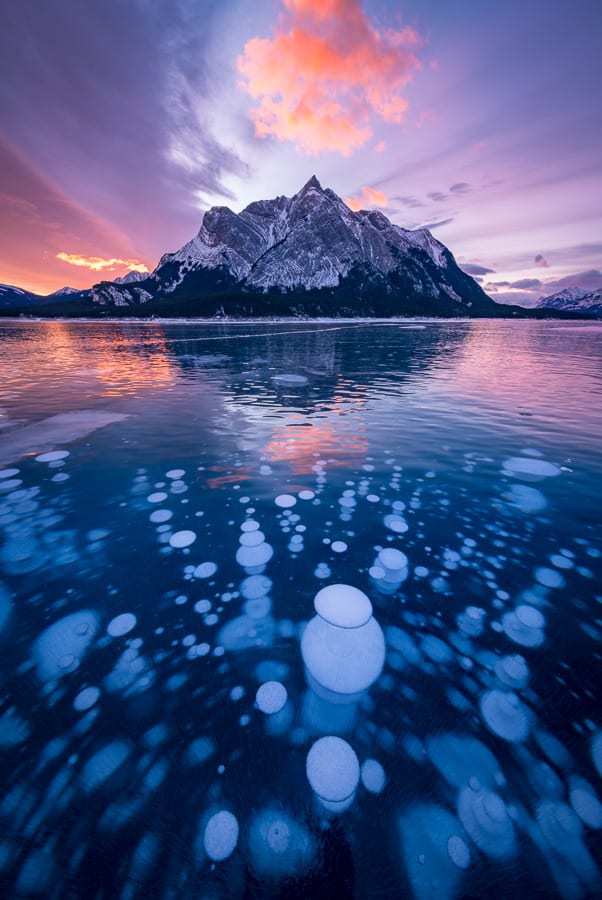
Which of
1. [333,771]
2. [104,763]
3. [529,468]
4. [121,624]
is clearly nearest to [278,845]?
[333,771]

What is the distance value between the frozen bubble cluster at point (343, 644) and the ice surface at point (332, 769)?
601mm

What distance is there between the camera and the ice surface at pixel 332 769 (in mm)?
3127

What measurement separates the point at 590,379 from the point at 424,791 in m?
29.8

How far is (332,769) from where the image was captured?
10.8 ft

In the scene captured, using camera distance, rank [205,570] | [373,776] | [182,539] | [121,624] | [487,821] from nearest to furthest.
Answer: [487,821] < [373,776] < [121,624] < [205,570] < [182,539]

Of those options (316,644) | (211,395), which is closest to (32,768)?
(316,644)

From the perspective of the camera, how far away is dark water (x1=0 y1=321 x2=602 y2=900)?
2.75 metres

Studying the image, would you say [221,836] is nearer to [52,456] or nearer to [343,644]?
[343,644]

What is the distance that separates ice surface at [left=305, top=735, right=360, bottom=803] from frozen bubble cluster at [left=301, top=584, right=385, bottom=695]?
23.7 inches

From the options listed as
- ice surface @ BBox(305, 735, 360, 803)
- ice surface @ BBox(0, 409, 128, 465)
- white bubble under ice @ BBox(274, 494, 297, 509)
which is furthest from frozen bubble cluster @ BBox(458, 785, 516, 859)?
ice surface @ BBox(0, 409, 128, 465)

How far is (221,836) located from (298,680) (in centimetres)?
148

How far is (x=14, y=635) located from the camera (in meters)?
4.62

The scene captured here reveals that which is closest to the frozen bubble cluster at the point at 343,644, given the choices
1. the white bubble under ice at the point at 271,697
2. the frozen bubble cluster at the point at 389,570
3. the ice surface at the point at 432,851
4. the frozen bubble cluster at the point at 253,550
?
the white bubble under ice at the point at 271,697

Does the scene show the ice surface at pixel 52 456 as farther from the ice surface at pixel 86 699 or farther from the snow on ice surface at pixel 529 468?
the snow on ice surface at pixel 529 468
